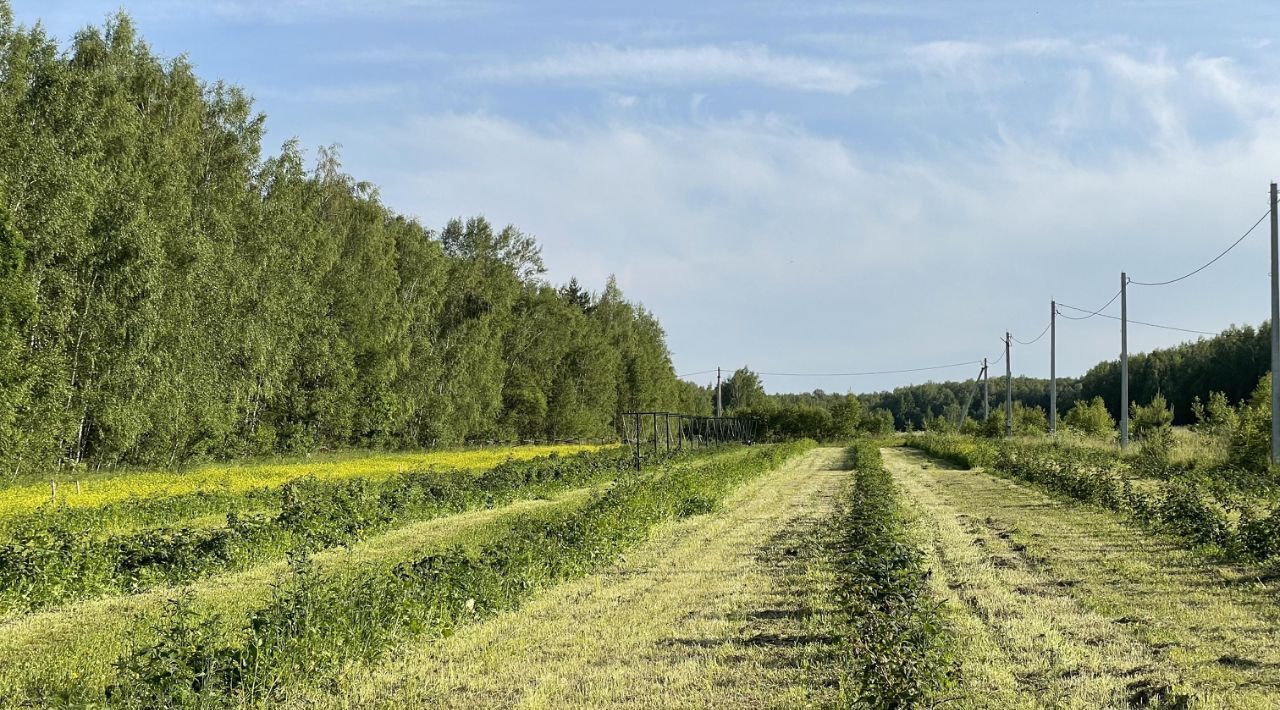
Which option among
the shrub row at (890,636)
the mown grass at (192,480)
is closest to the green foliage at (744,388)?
the mown grass at (192,480)

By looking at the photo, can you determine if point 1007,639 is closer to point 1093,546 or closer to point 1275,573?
point 1275,573

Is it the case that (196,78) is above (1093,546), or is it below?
above

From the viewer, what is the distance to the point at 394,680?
680 cm

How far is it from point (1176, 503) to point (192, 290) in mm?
28129

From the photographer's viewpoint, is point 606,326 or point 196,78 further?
point 606,326

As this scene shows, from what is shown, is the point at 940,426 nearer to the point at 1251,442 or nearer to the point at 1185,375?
the point at 1185,375

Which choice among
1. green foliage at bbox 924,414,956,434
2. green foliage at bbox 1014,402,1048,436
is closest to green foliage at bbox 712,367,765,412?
green foliage at bbox 924,414,956,434

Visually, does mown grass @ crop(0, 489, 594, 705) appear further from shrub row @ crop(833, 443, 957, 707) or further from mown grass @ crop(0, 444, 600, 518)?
mown grass @ crop(0, 444, 600, 518)

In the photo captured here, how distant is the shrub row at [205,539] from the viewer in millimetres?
10117

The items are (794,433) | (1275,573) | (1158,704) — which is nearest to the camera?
(1158,704)

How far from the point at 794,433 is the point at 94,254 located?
6453 cm

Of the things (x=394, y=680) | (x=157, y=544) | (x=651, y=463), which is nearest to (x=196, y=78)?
(x=651, y=463)

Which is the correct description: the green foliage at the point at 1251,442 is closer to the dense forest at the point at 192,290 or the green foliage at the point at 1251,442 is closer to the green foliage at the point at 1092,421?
the green foliage at the point at 1092,421

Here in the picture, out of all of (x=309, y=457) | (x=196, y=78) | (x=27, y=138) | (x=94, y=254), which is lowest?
(x=309, y=457)
